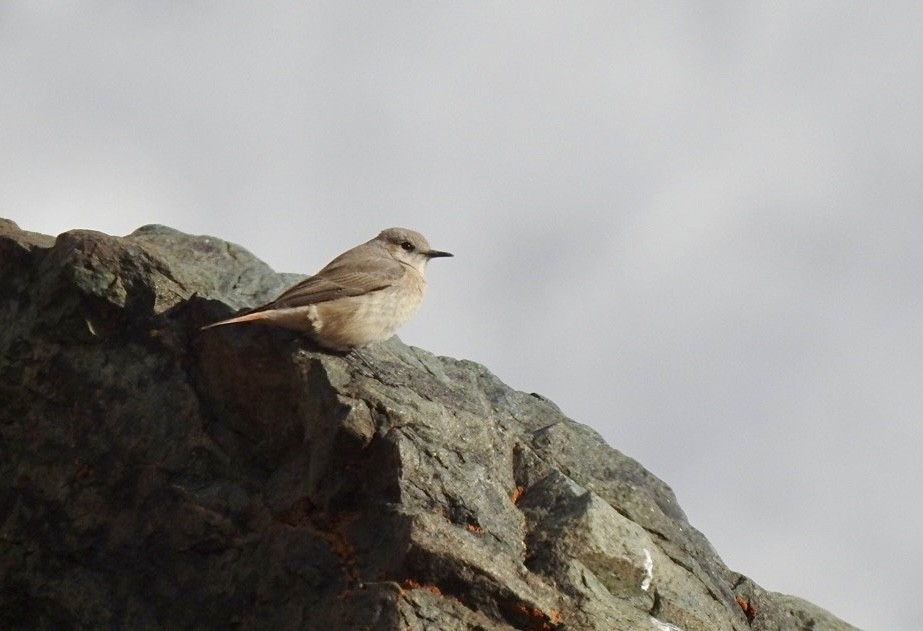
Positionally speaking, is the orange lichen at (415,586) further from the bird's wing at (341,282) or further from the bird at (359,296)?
the bird's wing at (341,282)

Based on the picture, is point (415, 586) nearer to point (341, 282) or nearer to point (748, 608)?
point (748, 608)

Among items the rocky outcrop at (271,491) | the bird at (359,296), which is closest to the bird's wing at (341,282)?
the bird at (359,296)

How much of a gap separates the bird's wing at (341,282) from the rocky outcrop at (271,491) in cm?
40

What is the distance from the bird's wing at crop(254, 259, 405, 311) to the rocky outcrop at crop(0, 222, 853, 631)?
1.30ft

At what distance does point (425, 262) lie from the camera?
41.3 feet

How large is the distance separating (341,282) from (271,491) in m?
2.50

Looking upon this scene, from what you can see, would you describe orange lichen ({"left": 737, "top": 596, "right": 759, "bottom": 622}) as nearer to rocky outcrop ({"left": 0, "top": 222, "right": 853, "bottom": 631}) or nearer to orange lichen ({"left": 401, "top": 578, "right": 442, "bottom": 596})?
rocky outcrop ({"left": 0, "top": 222, "right": 853, "bottom": 631})

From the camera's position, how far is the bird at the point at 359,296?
9906 mm

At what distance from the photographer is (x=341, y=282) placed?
10.9 metres

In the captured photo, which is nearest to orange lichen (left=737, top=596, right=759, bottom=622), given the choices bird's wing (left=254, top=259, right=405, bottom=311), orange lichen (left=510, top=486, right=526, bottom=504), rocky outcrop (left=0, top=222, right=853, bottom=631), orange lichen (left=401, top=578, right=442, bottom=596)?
rocky outcrop (left=0, top=222, right=853, bottom=631)

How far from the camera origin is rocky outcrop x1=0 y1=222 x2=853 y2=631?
8.26 metres

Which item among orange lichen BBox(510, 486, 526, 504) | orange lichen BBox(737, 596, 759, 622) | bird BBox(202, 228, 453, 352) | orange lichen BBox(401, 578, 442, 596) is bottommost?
orange lichen BBox(401, 578, 442, 596)

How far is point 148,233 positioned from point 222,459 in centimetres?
301

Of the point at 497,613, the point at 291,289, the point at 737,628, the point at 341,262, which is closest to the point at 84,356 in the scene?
the point at 291,289
